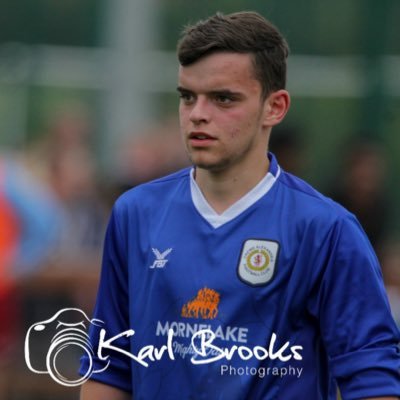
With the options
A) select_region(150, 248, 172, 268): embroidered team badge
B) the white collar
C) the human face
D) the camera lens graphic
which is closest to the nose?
the human face

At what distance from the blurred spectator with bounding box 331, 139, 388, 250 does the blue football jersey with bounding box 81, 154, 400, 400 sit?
5.36 meters

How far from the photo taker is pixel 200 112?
470 centimetres

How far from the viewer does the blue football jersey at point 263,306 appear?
4.62 meters

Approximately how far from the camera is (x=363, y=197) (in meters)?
10.2

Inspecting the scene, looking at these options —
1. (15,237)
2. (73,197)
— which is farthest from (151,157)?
(15,237)

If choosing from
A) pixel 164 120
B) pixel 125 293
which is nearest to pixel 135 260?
pixel 125 293

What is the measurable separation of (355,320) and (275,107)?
32.2 inches

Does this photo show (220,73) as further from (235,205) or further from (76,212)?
(76,212)

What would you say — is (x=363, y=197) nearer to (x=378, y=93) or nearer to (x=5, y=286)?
(x=5, y=286)

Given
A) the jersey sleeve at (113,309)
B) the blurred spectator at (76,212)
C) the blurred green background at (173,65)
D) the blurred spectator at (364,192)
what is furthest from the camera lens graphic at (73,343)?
the blurred green background at (173,65)

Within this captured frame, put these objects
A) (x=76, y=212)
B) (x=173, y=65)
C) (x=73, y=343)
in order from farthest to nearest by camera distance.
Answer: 1. (x=173, y=65)
2. (x=76, y=212)
3. (x=73, y=343)

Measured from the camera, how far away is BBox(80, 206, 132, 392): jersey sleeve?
4.97 meters

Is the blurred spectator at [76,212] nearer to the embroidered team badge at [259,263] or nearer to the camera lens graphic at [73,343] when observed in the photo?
the camera lens graphic at [73,343]

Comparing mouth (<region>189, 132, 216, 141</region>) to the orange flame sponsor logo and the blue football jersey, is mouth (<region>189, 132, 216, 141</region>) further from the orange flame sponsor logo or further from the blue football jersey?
the orange flame sponsor logo
